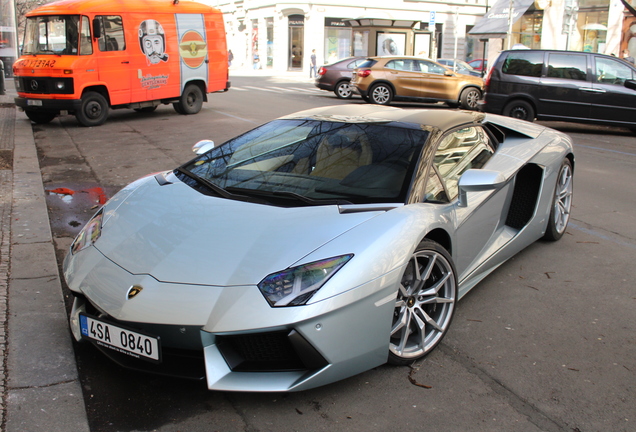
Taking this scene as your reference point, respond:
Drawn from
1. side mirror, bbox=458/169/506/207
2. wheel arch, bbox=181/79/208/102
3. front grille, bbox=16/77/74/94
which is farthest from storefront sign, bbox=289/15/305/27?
side mirror, bbox=458/169/506/207

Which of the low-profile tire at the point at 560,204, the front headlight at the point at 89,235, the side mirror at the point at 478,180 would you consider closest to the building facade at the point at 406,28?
the low-profile tire at the point at 560,204

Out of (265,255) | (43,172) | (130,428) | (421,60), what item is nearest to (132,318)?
(130,428)

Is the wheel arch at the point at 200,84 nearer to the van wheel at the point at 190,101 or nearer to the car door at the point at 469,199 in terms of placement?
the van wheel at the point at 190,101

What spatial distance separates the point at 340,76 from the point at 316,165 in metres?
17.6

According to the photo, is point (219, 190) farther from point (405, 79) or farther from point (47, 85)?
point (405, 79)

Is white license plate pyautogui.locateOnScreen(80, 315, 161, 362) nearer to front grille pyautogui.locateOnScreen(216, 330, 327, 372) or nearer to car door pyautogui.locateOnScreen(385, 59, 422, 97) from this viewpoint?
front grille pyautogui.locateOnScreen(216, 330, 327, 372)

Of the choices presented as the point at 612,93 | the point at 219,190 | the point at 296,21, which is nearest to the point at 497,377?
the point at 219,190

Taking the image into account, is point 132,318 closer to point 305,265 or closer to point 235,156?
point 305,265

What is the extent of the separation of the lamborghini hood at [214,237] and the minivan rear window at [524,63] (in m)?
12.0

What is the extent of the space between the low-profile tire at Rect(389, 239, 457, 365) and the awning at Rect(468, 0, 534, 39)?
3255 cm

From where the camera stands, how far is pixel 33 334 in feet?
11.4

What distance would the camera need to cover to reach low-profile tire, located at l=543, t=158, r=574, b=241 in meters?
5.23

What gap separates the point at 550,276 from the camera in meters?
4.62

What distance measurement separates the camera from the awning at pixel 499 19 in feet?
109
